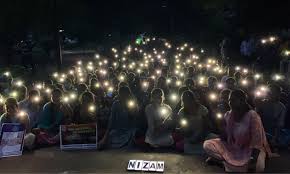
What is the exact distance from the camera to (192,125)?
9742 millimetres

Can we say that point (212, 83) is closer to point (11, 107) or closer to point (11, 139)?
point (11, 107)

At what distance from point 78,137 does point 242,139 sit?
3643 mm

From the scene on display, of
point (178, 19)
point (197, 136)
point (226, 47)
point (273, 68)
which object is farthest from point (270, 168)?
point (178, 19)

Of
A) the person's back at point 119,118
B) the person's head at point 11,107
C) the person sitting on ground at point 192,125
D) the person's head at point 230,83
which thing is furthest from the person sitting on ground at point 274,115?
the person's head at point 11,107

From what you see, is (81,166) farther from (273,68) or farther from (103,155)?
(273,68)

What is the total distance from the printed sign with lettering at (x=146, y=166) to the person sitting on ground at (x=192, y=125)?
1.05 m

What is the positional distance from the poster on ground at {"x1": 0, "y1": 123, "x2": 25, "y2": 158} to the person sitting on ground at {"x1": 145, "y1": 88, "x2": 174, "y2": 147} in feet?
8.81

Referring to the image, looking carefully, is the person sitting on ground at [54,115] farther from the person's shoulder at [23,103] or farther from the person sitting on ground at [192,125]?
the person sitting on ground at [192,125]

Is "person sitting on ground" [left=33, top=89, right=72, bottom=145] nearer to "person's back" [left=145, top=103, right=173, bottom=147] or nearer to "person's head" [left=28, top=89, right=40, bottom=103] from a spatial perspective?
"person's head" [left=28, top=89, right=40, bottom=103]

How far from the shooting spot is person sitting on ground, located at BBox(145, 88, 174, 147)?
32.7 ft

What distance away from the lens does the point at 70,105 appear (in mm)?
11688

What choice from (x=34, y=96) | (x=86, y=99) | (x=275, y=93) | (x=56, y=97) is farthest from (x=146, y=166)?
(x=34, y=96)

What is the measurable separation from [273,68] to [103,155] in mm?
14460

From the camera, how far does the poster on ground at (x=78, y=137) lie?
987 cm
